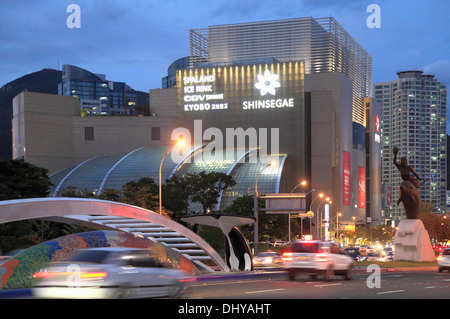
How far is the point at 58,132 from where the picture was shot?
457 ft

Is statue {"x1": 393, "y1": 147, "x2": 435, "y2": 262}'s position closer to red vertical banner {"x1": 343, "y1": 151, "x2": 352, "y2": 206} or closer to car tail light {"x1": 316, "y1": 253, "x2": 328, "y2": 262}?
car tail light {"x1": 316, "y1": 253, "x2": 328, "y2": 262}

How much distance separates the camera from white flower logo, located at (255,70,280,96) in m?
141

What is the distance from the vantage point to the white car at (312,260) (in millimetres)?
29969

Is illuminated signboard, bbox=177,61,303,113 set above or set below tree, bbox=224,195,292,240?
above

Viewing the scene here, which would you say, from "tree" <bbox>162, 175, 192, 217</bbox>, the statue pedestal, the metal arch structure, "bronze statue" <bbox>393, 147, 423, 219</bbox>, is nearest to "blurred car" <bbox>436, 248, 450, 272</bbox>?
the statue pedestal

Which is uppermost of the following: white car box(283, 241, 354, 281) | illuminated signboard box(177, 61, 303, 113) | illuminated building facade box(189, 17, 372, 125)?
illuminated building facade box(189, 17, 372, 125)

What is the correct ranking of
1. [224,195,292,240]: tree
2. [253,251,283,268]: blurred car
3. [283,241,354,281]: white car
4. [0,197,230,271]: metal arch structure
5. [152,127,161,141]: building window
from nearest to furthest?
[0,197,230,271]: metal arch structure
[283,241,354,281]: white car
[253,251,283,268]: blurred car
[224,195,292,240]: tree
[152,127,161,141]: building window

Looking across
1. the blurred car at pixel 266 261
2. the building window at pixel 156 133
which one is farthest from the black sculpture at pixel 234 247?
the building window at pixel 156 133

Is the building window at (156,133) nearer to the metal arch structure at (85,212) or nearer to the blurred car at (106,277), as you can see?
the metal arch structure at (85,212)

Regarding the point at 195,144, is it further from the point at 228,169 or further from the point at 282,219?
the point at 282,219

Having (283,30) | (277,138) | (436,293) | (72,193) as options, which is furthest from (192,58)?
(436,293)

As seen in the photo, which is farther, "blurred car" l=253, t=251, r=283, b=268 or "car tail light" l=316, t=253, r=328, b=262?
"blurred car" l=253, t=251, r=283, b=268

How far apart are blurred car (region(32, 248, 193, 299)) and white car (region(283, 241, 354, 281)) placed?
37.9ft
